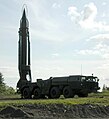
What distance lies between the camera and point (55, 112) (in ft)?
67.4

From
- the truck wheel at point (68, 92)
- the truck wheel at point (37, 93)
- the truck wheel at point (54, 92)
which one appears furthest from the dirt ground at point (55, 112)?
the truck wheel at point (37, 93)

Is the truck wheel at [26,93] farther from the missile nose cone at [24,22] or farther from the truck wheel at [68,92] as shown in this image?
the missile nose cone at [24,22]

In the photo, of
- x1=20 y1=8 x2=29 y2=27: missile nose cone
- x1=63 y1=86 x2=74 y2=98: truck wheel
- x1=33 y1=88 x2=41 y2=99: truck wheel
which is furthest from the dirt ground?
x1=20 y1=8 x2=29 y2=27: missile nose cone

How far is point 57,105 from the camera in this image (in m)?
21.7

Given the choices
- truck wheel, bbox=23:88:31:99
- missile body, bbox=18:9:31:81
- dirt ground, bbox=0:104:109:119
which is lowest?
dirt ground, bbox=0:104:109:119

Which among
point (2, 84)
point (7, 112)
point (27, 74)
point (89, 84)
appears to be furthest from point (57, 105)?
point (2, 84)

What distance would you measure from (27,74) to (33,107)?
63.9ft

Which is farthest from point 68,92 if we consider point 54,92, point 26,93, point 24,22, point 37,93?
point 24,22

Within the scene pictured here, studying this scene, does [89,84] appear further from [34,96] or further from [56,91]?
[34,96]

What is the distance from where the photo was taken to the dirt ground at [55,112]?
19.5 m

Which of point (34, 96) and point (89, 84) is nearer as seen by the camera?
point (89, 84)

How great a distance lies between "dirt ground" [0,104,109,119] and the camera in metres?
19.5

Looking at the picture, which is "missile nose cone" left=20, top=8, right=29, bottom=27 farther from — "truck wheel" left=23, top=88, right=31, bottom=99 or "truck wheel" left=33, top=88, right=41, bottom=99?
"truck wheel" left=33, top=88, right=41, bottom=99

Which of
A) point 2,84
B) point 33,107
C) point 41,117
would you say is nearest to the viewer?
point 41,117
